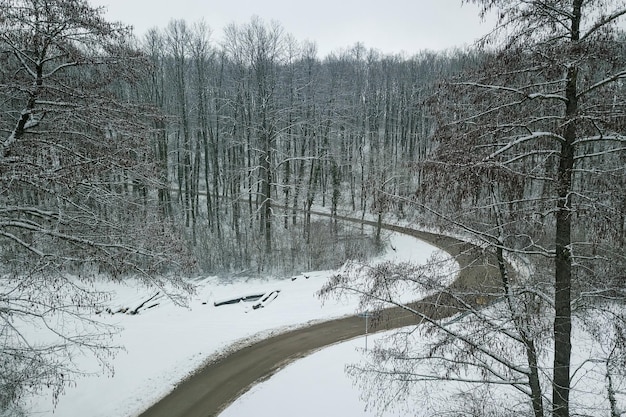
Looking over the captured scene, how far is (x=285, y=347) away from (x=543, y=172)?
1015 centimetres

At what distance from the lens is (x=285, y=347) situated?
41.8ft

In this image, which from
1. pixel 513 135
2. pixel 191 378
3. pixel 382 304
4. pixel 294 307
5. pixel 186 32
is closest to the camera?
pixel 513 135

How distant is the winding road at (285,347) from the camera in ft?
19.7

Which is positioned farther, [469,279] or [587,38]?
[469,279]

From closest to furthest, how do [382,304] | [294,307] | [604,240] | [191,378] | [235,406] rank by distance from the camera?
1. [604,240]
2. [382,304]
3. [235,406]
4. [191,378]
5. [294,307]

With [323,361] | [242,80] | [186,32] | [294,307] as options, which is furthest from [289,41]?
[323,361]

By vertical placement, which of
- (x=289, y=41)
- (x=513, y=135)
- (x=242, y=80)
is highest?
(x=289, y=41)

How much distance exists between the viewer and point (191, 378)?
1091 centimetres

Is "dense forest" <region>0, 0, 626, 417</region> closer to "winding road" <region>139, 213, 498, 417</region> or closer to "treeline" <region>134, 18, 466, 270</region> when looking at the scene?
"winding road" <region>139, 213, 498, 417</region>

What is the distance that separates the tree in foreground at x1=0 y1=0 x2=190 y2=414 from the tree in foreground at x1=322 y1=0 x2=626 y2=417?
15.3 feet

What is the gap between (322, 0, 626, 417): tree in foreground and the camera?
455cm

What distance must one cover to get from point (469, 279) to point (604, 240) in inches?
90.2

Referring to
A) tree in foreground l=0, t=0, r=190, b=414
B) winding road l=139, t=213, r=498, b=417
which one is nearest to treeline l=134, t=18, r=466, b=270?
winding road l=139, t=213, r=498, b=417

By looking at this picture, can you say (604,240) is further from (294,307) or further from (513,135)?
(294,307)
